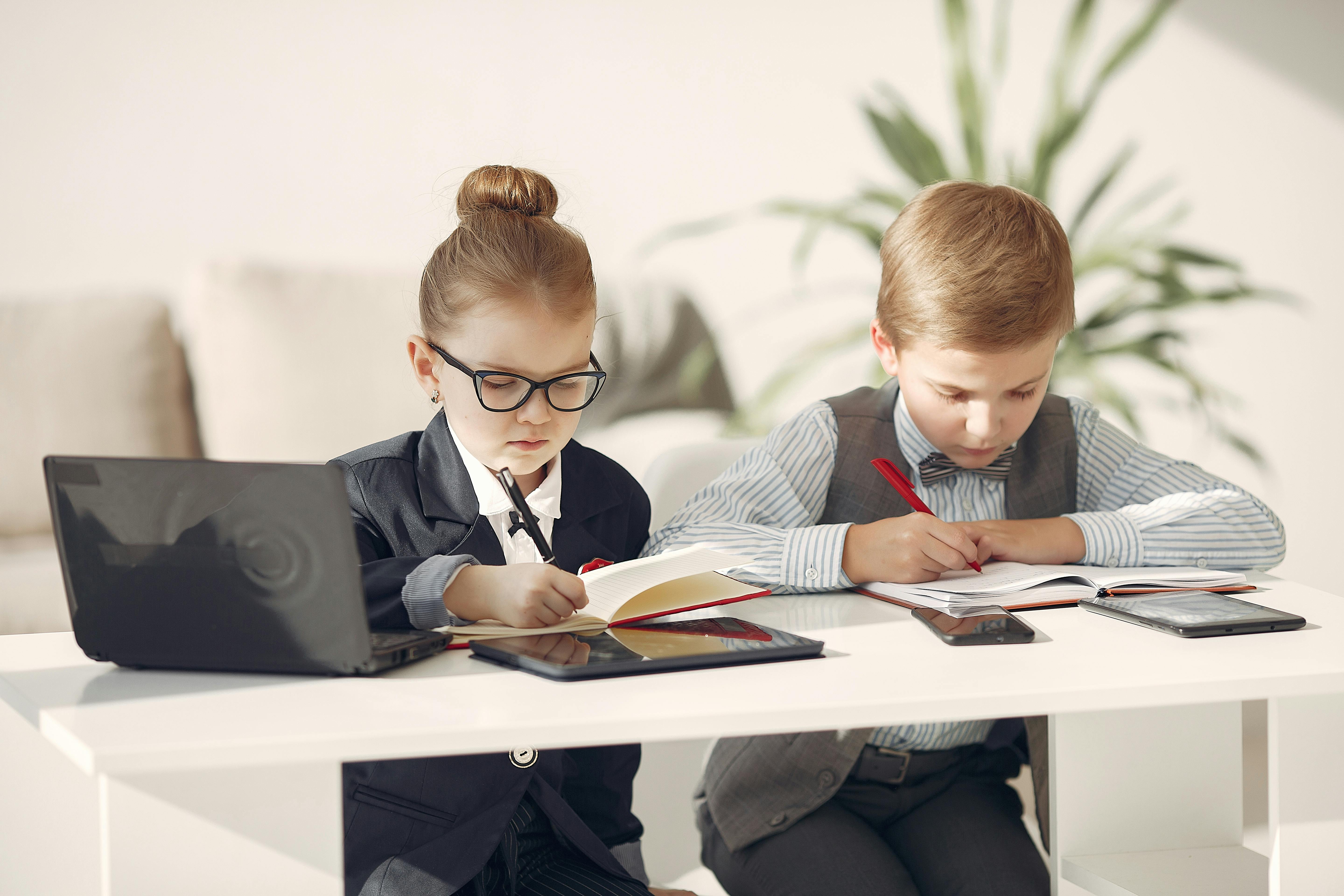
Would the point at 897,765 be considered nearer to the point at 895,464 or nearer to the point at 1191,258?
the point at 895,464

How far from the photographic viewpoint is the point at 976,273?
1165mm

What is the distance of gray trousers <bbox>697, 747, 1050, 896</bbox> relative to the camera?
102cm

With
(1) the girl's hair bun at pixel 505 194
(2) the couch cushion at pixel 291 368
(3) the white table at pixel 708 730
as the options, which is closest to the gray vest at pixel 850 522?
(3) the white table at pixel 708 730

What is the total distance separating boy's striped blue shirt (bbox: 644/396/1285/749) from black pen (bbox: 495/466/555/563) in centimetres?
19

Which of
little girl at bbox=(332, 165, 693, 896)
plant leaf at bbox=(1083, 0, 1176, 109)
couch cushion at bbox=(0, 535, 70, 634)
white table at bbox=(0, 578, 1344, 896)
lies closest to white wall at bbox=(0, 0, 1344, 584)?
plant leaf at bbox=(1083, 0, 1176, 109)

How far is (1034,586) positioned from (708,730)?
50 centimetres

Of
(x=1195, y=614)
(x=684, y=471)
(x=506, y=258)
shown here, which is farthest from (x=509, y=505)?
(x=1195, y=614)

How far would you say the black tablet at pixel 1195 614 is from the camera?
82 centimetres

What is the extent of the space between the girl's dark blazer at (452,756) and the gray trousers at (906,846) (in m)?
0.15

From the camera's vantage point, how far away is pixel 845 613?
3.09ft

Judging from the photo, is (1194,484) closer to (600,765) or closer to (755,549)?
(755,549)

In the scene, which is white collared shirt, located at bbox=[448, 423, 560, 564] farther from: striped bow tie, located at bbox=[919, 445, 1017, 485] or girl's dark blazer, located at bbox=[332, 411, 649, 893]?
striped bow tie, located at bbox=[919, 445, 1017, 485]

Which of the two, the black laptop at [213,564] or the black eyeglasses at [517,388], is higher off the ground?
the black eyeglasses at [517,388]

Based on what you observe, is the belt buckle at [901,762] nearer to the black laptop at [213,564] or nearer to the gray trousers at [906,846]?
the gray trousers at [906,846]
